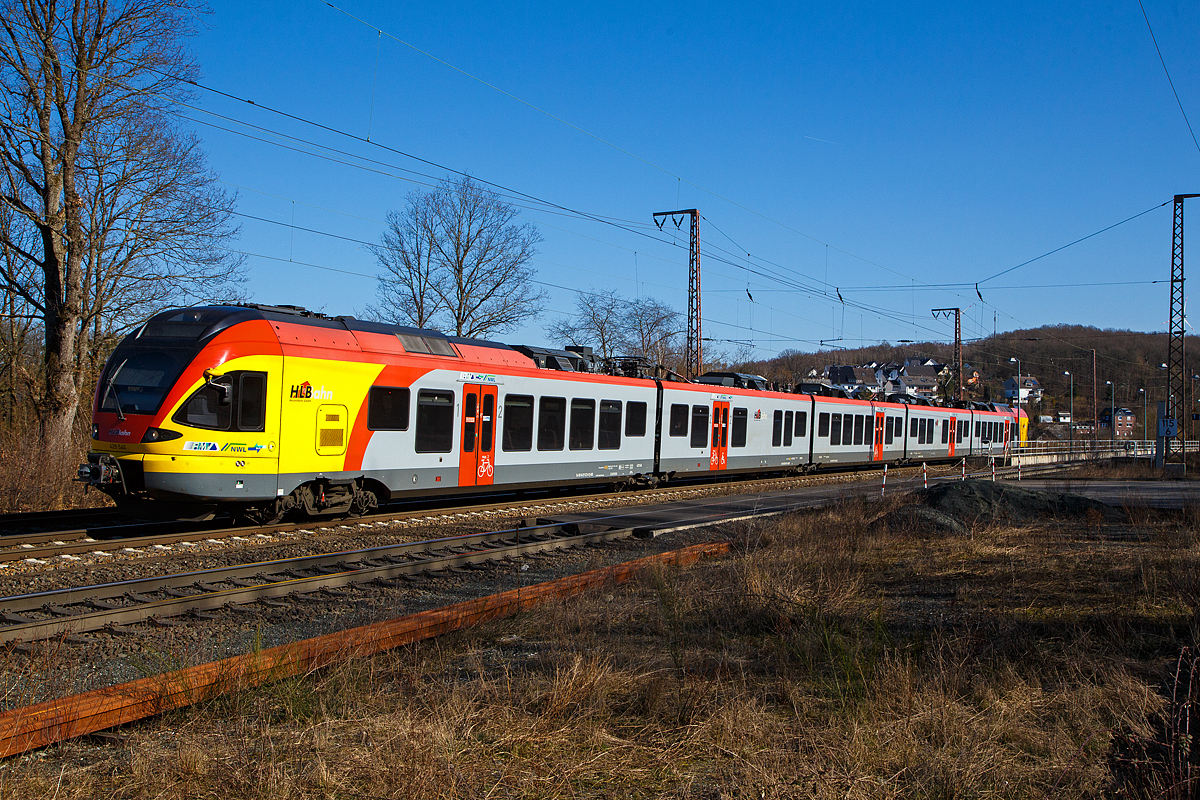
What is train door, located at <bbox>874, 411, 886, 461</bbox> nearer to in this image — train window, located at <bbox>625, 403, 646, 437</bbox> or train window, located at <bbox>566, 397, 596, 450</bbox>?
train window, located at <bbox>625, 403, 646, 437</bbox>

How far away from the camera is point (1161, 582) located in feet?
26.4

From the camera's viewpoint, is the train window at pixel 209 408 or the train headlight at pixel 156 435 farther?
the train window at pixel 209 408

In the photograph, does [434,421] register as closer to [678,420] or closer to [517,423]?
[517,423]

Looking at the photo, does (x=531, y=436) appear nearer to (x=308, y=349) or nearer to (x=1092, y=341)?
(x=308, y=349)

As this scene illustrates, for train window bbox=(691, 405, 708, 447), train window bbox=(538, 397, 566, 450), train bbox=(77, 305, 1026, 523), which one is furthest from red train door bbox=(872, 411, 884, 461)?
train window bbox=(538, 397, 566, 450)

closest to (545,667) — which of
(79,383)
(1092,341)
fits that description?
(79,383)

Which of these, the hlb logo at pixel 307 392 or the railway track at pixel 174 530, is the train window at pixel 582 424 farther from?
the hlb logo at pixel 307 392

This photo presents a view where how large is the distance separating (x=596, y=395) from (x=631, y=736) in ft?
46.4

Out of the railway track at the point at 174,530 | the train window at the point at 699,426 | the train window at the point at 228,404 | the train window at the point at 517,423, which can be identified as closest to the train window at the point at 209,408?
the train window at the point at 228,404

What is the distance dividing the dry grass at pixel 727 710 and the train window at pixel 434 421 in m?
7.45

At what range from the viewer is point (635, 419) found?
20.0 metres

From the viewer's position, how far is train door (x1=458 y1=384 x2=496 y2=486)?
1534 cm

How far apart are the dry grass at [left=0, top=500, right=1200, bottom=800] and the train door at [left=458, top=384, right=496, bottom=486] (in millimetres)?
8041

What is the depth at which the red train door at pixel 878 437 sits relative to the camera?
3353 cm
